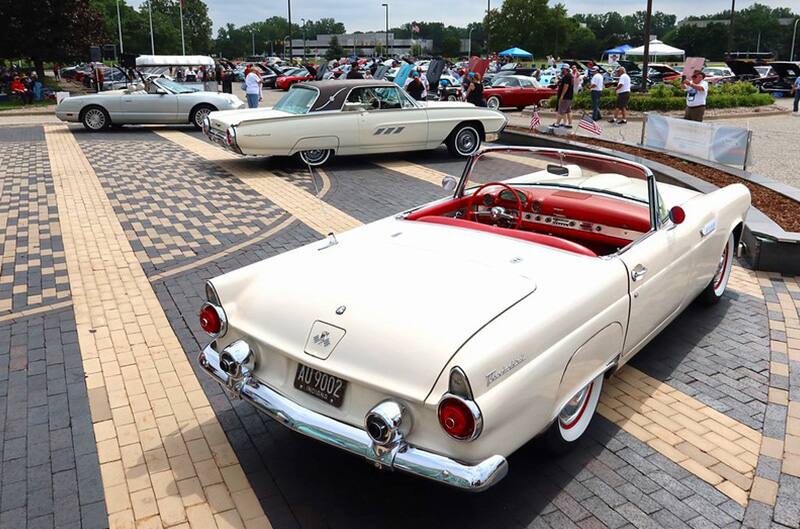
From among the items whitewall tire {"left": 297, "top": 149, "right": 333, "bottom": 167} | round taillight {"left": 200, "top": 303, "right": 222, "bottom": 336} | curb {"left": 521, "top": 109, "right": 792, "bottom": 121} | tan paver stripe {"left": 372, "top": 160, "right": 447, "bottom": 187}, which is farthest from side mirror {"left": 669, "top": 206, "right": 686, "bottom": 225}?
curb {"left": 521, "top": 109, "right": 792, "bottom": 121}

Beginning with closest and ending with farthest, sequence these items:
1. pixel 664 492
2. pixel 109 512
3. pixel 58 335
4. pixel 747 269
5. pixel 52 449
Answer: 1. pixel 109 512
2. pixel 664 492
3. pixel 52 449
4. pixel 58 335
5. pixel 747 269

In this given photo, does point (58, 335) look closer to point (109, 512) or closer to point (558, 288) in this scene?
point (109, 512)

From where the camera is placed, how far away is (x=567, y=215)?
4.69m

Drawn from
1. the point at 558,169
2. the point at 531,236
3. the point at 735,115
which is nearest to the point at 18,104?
the point at 735,115

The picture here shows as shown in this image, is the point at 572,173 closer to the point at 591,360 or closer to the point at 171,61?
the point at 591,360

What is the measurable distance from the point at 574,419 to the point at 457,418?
47.8 inches

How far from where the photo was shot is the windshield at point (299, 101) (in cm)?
1156

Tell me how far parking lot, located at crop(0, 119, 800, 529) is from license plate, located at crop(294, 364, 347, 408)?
0.57 m

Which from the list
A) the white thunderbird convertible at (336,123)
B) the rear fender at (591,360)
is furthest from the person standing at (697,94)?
the rear fender at (591,360)

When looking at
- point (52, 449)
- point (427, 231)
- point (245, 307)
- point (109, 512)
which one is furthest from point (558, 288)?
point (52, 449)

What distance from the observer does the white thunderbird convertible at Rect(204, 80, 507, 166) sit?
11227 mm

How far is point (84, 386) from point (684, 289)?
159 inches

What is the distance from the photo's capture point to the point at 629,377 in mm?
4621

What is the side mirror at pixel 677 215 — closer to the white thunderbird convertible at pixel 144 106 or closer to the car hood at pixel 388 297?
the car hood at pixel 388 297
